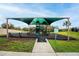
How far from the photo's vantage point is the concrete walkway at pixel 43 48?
11.3 meters

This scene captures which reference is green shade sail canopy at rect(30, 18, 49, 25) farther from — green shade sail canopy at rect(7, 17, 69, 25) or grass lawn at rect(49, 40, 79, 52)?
grass lawn at rect(49, 40, 79, 52)

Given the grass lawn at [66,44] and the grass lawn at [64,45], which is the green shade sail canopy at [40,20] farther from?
the grass lawn at [64,45]

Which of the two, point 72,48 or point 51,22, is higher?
point 51,22

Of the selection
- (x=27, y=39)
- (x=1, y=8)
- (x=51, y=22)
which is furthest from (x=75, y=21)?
(x=1, y=8)

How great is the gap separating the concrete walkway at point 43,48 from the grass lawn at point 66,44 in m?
0.16

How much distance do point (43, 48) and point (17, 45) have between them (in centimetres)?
A: 94

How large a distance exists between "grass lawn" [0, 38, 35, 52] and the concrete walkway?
0.54 ft

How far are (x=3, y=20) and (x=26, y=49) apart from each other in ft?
4.31

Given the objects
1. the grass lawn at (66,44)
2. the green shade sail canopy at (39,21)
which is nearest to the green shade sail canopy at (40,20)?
the green shade sail canopy at (39,21)

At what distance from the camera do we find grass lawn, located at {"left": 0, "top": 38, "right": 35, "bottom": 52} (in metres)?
11.3

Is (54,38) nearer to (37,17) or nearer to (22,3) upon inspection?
(37,17)

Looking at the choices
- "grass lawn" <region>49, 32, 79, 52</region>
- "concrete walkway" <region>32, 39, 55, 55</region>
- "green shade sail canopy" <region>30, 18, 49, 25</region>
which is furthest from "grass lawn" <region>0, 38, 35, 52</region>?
"grass lawn" <region>49, 32, 79, 52</region>

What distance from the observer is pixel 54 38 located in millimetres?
11539

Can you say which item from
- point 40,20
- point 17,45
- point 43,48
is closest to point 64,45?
point 43,48
